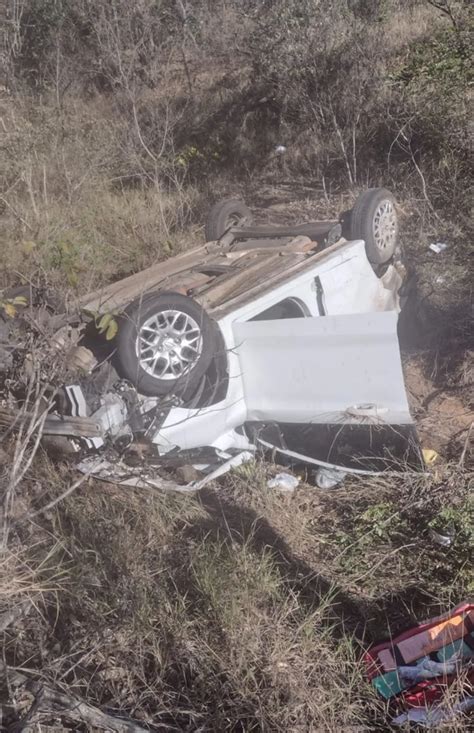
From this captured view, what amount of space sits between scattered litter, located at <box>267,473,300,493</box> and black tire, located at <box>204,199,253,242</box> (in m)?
2.92

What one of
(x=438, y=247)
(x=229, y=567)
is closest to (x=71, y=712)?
(x=229, y=567)

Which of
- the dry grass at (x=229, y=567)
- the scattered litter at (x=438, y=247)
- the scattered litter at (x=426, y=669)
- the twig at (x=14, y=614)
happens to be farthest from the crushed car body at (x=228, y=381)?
the scattered litter at (x=438, y=247)

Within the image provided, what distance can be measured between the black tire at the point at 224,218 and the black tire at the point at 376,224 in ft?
4.51

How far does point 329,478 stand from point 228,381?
0.93 metres

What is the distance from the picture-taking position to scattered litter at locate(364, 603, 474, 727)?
105 inches

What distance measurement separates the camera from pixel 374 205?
6.12m

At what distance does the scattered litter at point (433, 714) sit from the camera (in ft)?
8.31

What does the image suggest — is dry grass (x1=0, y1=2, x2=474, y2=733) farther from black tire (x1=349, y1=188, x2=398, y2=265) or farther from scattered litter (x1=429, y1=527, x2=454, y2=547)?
black tire (x1=349, y1=188, x2=398, y2=265)

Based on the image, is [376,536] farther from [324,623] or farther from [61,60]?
[61,60]

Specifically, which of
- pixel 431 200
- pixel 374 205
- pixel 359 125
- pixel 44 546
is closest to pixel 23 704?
pixel 44 546

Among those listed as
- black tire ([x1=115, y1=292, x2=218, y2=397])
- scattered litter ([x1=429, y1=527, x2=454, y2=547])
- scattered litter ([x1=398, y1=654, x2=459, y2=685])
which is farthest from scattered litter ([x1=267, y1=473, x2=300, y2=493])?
scattered litter ([x1=398, y1=654, x2=459, y2=685])

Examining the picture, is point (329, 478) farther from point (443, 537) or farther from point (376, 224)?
point (376, 224)

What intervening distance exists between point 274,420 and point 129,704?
2.12 meters

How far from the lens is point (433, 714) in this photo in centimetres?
257
